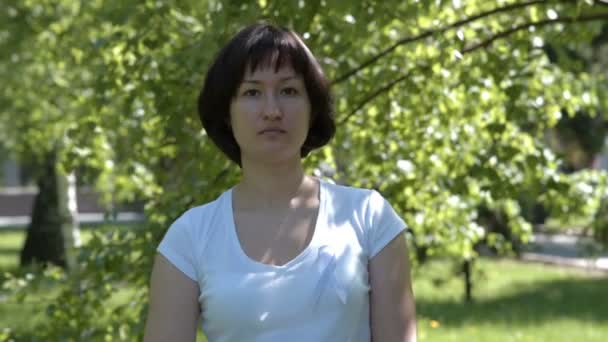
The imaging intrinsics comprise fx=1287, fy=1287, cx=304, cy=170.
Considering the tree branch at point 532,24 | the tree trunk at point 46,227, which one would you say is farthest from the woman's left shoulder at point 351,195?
the tree trunk at point 46,227

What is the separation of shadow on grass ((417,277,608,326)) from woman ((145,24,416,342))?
32.3 feet

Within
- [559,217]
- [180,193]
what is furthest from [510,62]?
[180,193]

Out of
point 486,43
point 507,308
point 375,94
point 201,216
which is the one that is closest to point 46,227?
point 507,308

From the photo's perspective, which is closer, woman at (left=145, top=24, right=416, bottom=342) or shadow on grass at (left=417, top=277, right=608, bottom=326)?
woman at (left=145, top=24, right=416, bottom=342)

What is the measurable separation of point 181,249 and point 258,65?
0.41m

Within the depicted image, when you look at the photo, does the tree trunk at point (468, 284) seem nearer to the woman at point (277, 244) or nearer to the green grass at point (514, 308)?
the green grass at point (514, 308)

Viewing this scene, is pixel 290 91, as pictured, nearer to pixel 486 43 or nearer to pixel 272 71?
pixel 272 71

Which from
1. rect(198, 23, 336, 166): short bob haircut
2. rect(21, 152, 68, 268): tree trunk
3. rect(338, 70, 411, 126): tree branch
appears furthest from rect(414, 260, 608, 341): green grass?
rect(21, 152, 68, 268): tree trunk

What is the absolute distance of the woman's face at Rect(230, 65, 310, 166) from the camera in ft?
8.59

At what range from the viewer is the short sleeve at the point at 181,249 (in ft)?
8.47

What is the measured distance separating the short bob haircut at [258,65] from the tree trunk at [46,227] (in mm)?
17024

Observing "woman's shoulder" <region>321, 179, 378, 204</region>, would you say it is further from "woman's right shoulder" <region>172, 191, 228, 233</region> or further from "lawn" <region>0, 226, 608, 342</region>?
"lawn" <region>0, 226, 608, 342</region>

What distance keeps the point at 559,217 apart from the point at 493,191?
4.70ft

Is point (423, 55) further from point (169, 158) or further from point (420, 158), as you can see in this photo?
point (169, 158)
